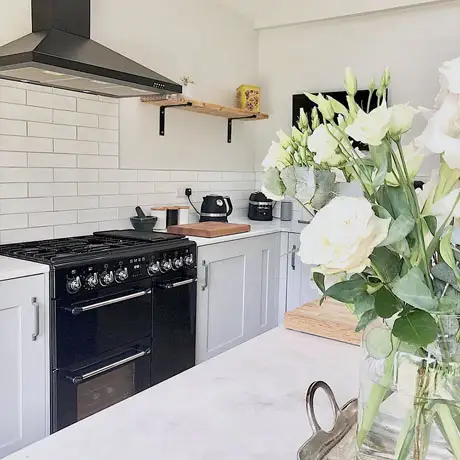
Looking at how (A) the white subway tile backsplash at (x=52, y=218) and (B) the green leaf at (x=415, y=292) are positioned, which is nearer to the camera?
(B) the green leaf at (x=415, y=292)

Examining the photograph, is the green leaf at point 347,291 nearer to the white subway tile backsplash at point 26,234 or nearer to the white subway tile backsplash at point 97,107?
the white subway tile backsplash at point 26,234

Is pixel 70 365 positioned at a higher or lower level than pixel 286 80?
lower

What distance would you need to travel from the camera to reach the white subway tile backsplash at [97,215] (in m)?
3.11

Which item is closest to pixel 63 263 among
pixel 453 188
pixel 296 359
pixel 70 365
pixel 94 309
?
pixel 94 309

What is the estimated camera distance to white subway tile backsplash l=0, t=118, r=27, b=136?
2.65 meters

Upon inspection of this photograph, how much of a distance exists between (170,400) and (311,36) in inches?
147

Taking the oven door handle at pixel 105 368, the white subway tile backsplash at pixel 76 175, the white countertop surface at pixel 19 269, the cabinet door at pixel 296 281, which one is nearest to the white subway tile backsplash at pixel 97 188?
the white subway tile backsplash at pixel 76 175

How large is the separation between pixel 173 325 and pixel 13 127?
125cm

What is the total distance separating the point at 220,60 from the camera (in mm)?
4055

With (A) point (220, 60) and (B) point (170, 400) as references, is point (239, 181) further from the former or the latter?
(B) point (170, 400)

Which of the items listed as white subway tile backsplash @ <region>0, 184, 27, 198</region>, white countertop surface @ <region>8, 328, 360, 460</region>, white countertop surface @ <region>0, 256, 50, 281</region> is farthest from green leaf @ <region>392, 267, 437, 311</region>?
white subway tile backsplash @ <region>0, 184, 27, 198</region>

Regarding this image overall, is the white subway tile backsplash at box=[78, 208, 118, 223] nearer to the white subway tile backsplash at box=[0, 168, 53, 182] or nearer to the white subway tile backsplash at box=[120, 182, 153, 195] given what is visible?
the white subway tile backsplash at box=[120, 182, 153, 195]

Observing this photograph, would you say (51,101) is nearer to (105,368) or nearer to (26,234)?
(26,234)

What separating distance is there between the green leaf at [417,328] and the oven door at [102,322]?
1.86 meters
